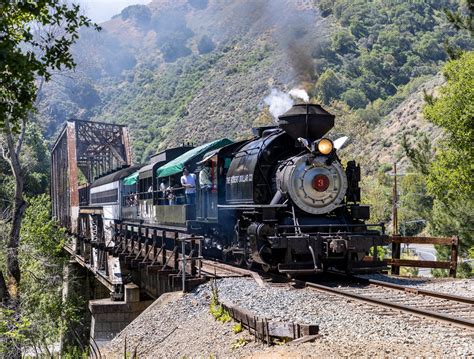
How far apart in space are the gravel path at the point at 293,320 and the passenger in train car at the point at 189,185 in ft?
15.0

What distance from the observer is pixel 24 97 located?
8.84 m

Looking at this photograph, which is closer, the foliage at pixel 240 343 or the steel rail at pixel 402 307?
the steel rail at pixel 402 307

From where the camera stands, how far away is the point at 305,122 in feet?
43.1

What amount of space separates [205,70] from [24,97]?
115050mm

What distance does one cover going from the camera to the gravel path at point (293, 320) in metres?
6.79

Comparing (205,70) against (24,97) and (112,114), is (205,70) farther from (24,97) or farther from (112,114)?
(24,97)

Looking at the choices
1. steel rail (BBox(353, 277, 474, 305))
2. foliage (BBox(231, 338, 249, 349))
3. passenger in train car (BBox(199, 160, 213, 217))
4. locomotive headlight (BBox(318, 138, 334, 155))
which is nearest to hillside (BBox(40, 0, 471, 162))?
passenger in train car (BBox(199, 160, 213, 217))

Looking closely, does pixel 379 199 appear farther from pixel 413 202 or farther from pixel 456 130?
pixel 456 130

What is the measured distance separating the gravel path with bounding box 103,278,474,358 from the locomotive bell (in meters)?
3.47

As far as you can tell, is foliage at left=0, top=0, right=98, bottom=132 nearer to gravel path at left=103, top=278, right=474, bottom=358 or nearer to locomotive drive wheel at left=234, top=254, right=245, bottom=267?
gravel path at left=103, top=278, right=474, bottom=358

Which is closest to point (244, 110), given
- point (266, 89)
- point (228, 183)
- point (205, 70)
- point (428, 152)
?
point (266, 89)

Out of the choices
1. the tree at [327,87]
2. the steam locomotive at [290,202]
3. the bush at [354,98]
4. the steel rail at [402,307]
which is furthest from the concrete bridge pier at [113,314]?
the bush at [354,98]

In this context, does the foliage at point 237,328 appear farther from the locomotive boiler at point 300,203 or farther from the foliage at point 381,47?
the foliage at point 381,47

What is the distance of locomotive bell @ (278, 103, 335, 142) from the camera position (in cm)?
1315
